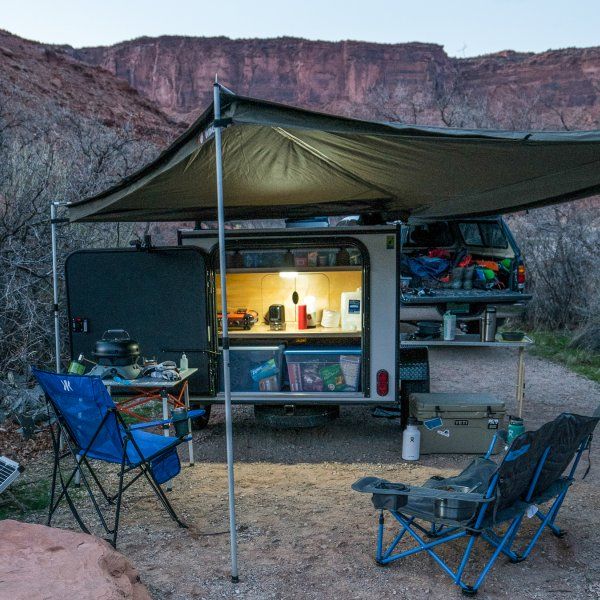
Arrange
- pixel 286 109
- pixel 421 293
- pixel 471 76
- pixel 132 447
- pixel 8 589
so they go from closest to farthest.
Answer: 1. pixel 8 589
2. pixel 286 109
3. pixel 132 447
4. pixel 421 293
5. pixel 471 76

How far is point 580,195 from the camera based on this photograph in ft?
16.5

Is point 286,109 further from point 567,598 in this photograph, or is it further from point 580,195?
point 580,195

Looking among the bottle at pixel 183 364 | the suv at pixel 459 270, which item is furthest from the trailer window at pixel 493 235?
the bottle at pixel 183 364

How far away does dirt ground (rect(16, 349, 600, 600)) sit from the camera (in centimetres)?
313

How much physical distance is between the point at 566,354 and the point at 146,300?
674cm

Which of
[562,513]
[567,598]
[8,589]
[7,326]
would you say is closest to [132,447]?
[8,589]

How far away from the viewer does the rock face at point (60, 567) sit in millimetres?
2469

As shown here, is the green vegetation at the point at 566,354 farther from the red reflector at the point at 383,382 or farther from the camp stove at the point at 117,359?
the camp stove at the point at 117,359

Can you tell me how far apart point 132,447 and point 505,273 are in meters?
6.52

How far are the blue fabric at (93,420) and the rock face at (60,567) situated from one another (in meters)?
0.66

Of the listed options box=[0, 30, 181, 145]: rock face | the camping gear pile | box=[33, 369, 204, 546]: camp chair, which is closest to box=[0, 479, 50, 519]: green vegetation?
box=[33, 369, 204, 546]: camp chair

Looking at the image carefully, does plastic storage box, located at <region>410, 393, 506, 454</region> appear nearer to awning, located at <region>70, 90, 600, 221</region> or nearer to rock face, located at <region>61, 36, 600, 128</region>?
awning, located at <region>70, 90, 600, 221</region>

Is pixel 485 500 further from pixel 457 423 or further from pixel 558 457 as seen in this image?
pixel 457 423

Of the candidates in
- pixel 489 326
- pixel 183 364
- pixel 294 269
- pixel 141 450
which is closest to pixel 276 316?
pixel 294 269
